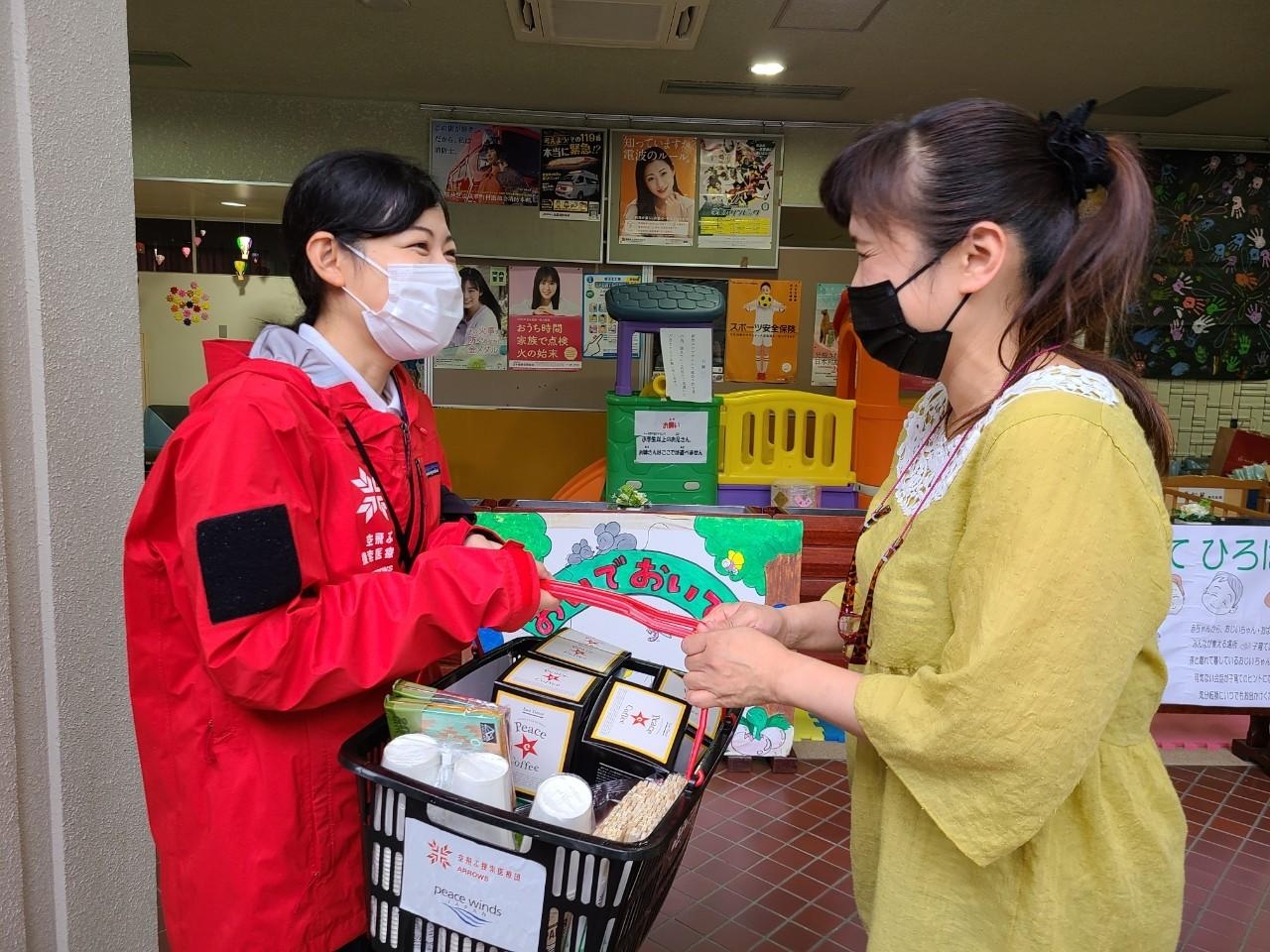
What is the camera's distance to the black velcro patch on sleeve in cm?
101

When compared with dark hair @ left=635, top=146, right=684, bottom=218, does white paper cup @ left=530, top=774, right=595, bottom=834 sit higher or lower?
lower

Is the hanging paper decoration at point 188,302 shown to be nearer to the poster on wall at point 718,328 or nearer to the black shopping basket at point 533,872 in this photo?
the poster on wall at point 718,328

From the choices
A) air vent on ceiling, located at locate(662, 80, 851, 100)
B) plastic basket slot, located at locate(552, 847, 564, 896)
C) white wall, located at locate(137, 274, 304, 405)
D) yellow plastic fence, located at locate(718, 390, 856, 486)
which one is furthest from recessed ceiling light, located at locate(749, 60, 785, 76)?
plastic basket slot, located at locate(552, 847, 564, 896)

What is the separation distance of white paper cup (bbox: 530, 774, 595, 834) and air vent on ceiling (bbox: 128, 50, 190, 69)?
17.3 feet

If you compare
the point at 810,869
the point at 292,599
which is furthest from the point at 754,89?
the point at 292,599

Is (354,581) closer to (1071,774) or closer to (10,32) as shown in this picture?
(1071,774)

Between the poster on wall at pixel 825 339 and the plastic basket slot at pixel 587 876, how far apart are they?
17.4 feet

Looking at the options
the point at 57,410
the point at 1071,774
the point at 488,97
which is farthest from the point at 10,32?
the point at 488,97

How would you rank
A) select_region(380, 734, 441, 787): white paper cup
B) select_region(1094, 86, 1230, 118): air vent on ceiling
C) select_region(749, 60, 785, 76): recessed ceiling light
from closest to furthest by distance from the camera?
select_region(380, 734, 441, 787): white paper cup, select_region(749, 60, 785, 76): recessed ceiling light, select_region(1094, 86, 1230, 118): air vent on ceiling

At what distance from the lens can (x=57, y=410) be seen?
1445 millimetres

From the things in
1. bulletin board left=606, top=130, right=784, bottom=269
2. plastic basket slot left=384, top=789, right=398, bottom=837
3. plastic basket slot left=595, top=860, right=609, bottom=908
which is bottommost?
plastic basket slot left=595, top=860, right=609, bottom=908

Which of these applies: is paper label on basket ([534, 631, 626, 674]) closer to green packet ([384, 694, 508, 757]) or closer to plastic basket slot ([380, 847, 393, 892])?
green packet ([384, 694, 508, 757])

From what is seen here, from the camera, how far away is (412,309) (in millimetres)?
1356

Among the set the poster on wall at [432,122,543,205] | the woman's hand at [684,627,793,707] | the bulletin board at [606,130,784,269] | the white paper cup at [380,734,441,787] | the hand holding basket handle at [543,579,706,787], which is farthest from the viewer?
the bulletin board at [606,130,784,269]
